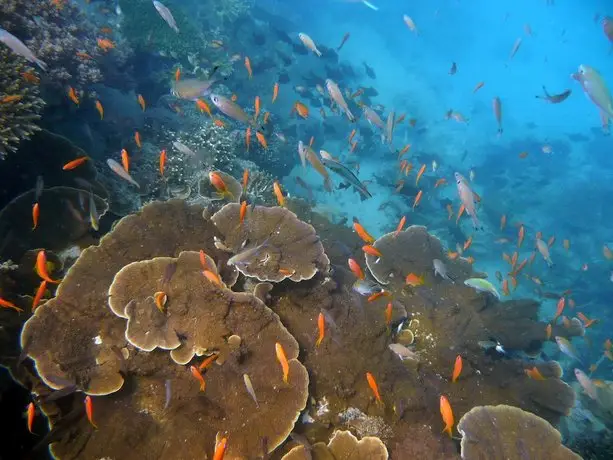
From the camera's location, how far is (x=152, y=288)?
12.0 ft

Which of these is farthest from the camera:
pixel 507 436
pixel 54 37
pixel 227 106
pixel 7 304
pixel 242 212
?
pixel 54 37

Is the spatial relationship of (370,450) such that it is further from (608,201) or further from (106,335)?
(608,201)

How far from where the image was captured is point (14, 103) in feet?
14.9

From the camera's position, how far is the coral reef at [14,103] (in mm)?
4328

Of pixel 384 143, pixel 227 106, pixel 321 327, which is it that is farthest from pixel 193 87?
pixel 384 143

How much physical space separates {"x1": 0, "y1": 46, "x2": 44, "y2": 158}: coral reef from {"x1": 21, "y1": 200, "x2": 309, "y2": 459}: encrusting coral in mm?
1983

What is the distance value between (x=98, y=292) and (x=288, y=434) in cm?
242

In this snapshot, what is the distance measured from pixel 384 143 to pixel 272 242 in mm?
14934

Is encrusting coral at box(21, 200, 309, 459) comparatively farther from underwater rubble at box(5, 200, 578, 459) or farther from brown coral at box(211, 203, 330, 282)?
brown coral at box(211, 203, 330, 282)

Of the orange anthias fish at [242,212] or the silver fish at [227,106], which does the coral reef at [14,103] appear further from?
the orange anthias fish at [242,212]

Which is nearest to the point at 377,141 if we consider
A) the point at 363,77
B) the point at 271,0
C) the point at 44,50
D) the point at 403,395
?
the point at 363,77

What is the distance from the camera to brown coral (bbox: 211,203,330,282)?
4133 mm

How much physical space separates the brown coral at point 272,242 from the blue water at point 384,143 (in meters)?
2.39

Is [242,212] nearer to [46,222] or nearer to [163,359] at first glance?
[163,359]
